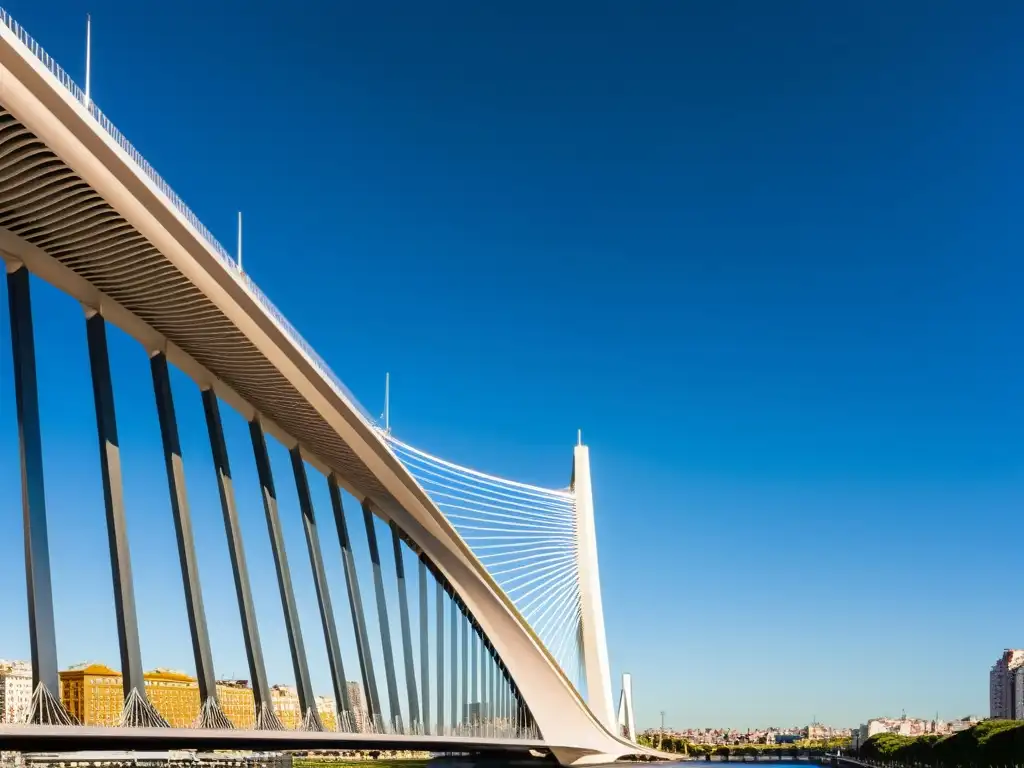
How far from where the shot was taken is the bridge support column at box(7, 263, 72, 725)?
13.4 meters

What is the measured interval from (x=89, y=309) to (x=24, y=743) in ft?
21.6

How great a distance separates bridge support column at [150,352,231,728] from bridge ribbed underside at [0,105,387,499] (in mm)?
1478

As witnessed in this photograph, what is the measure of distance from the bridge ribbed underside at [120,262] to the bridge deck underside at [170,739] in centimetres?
643

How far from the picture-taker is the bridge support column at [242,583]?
2005 centimetres

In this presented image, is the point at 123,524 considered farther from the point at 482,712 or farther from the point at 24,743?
the point at 482,712

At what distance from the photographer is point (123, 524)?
16.2 m

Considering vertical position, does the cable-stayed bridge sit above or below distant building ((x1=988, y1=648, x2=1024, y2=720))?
above

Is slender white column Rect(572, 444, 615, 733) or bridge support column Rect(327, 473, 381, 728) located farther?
slender white column Rect(572, 444, 615, 733)

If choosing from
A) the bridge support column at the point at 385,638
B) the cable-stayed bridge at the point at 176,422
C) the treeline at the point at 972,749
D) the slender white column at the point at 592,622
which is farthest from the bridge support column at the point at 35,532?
the treeline at the point at 972,749

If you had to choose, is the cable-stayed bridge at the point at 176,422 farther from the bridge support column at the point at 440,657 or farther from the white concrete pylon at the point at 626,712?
the white concrete pylon at the point at 626,712

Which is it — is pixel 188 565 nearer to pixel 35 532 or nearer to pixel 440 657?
pixel 35 532

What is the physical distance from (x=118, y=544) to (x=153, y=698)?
36.1 metres

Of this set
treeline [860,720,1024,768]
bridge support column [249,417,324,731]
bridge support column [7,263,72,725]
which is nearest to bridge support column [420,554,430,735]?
bridge support column [249,417,324,731]

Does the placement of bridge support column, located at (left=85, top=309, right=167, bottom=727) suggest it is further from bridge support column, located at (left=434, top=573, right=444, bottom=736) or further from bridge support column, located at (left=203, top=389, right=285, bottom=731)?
bridge support column, located at (left=434, top=573, right=444, bottom=736)
